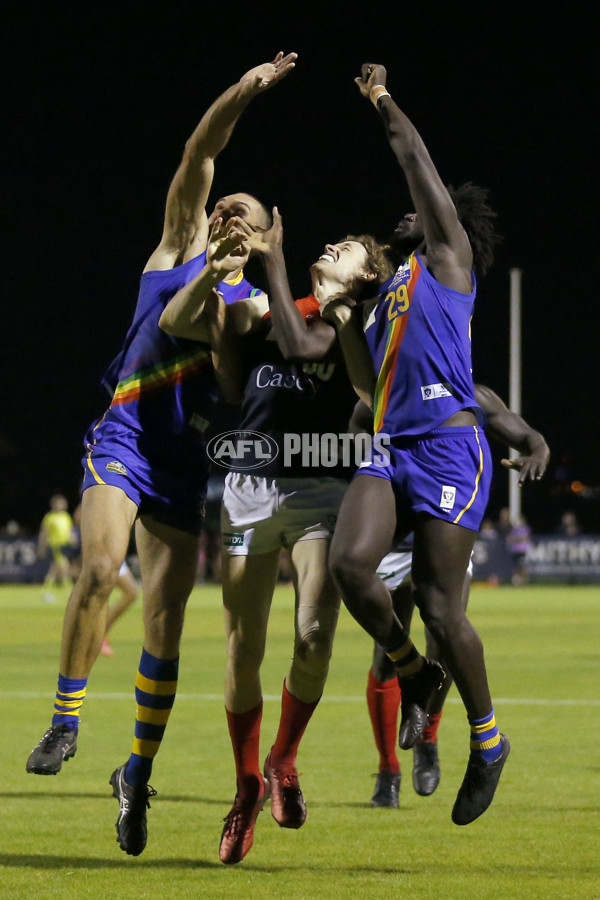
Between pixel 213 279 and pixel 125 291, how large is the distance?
53.9 metres

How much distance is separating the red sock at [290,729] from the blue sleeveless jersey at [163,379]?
1.43 metres

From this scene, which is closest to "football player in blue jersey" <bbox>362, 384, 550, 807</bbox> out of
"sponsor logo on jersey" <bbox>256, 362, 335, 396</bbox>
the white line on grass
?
"sponsor logo on jersey" <bbox>256, 362, 335, 396</bbox>

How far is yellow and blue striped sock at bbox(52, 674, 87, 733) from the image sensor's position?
6207mm

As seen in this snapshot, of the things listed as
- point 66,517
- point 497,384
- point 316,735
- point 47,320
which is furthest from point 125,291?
point 316,735

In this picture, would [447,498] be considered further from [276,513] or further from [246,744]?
[246,744]

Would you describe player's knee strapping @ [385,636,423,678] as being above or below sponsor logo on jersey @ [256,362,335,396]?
below

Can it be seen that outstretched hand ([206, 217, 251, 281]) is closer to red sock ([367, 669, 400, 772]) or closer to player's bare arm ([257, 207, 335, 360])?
player's bare arm ([257, 207, 335, 360])

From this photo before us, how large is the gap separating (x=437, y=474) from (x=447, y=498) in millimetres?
116

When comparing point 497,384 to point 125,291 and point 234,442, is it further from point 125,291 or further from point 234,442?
point 234,442

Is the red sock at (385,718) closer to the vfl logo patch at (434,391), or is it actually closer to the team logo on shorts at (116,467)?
the team logo on shorts at (116,467)

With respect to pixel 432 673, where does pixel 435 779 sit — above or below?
below

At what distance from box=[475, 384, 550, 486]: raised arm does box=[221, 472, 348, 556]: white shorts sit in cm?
93

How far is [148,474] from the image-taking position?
646 centimetres

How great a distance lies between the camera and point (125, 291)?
5897 centimetres
